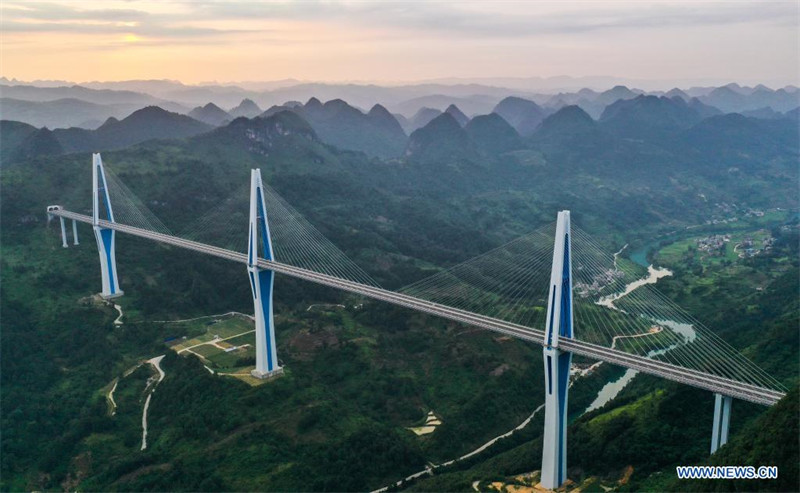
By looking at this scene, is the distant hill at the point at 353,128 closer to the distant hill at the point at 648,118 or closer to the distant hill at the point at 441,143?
the distant hill at the point at 441,143

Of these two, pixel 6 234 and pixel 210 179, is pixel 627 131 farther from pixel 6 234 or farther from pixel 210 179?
pixel 6 234

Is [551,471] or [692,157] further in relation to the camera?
[692,157]

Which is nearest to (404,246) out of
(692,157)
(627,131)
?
(692,157)

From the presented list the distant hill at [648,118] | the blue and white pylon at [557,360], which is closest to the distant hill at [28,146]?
the blue and white pylon at [557,360]

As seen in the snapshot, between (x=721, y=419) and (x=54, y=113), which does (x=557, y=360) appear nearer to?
(x=721, y=419)

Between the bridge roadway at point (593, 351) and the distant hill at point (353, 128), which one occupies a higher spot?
the distant hill at point (353, 128)

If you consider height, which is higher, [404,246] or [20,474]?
[404,246]

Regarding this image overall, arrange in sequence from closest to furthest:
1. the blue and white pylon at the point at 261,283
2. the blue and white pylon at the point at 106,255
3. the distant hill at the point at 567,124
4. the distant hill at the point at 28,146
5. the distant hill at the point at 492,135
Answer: the blue and white pylon at the point at 261,283 < the blue and white pylon at the point at 106,255 < the distant hill at the point at 28,146 < the distant hill at the point at 492,135 < the distant hill at the point at 567,124

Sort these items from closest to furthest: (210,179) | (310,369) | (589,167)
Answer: (310,369)
(210,179)
(589,167)
